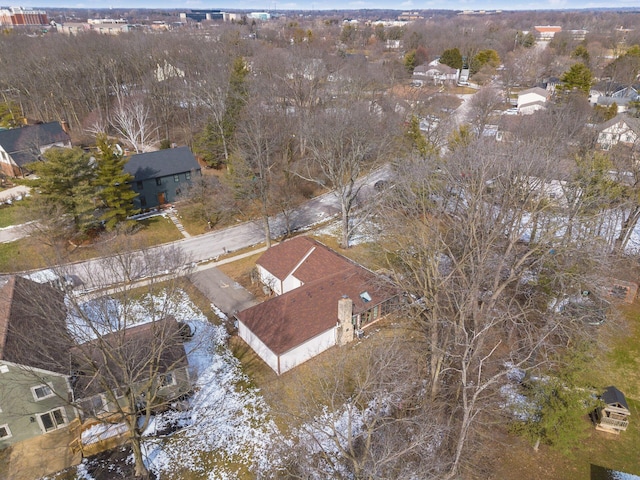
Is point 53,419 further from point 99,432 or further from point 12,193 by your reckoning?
point 12,193

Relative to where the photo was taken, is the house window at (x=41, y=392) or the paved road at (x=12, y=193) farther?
the paved road at (x=12, y=193)

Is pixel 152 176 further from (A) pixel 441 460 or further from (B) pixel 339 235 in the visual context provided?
(A) pixel 441 460

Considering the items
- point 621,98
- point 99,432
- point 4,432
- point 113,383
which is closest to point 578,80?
point 621,98

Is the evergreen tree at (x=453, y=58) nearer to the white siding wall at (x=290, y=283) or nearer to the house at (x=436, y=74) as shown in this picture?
the house at (x=436, y=74)

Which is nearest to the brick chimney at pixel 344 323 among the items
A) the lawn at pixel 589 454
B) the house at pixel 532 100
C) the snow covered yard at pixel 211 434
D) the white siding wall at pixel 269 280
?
the snow covered yard at pixel 211 434

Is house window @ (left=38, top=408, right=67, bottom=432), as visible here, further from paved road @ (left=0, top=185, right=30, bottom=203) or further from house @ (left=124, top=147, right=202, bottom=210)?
paved road @ (left=0, top=185, right=30, bottom=203)
